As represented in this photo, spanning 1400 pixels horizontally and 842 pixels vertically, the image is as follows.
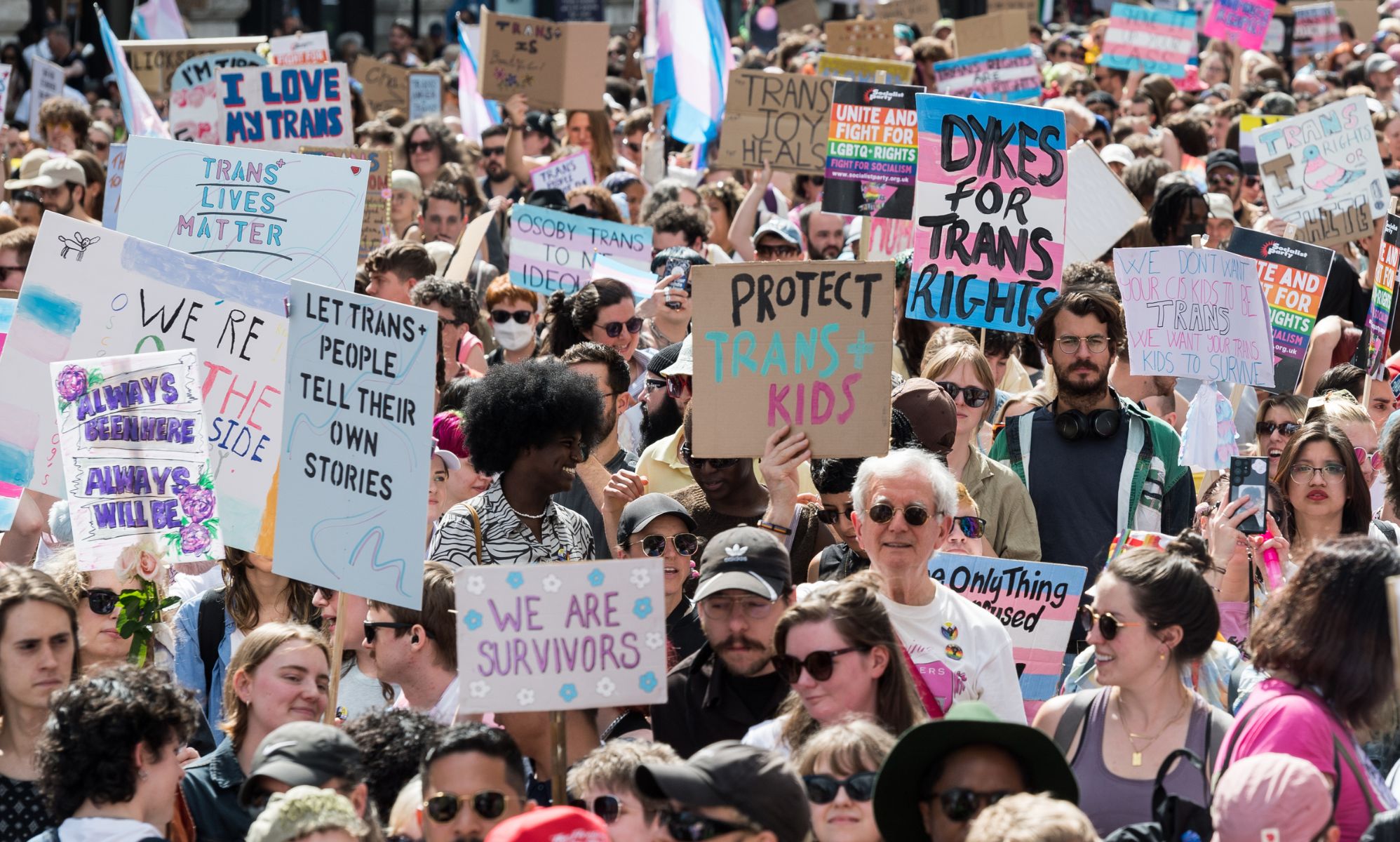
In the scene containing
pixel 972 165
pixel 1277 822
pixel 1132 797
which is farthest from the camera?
pixel 972 165

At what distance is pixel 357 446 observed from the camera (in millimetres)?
5047

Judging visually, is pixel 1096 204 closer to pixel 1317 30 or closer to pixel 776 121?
pixel 776 121

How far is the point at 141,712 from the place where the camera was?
3.95m

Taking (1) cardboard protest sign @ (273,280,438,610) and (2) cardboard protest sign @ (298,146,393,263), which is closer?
(1) cardboard protest sign @ (273,280,438,610)

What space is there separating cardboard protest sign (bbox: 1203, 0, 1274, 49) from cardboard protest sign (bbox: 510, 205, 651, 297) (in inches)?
415

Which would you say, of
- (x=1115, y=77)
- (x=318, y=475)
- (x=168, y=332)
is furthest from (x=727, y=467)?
(x=1115, y=77)

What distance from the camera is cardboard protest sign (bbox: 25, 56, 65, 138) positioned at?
1661 cm

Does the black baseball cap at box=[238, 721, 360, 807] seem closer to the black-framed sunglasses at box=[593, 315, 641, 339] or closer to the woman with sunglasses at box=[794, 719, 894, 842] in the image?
the woman with sunglasses at box=[794, 719, 894, 842]

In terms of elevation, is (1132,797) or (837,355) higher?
(837,355)

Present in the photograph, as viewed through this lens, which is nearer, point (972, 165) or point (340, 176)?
point (340, 176)

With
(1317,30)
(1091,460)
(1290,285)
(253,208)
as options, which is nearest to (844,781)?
(1091,460)

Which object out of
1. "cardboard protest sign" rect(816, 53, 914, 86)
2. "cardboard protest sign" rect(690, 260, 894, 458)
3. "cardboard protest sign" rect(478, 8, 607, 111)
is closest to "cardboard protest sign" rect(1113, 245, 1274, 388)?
"cardboard protest sign" rect(690, 260, 894, 458)

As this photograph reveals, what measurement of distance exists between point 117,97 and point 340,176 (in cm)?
1383

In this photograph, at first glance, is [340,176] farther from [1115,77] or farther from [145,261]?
[1115,77]
